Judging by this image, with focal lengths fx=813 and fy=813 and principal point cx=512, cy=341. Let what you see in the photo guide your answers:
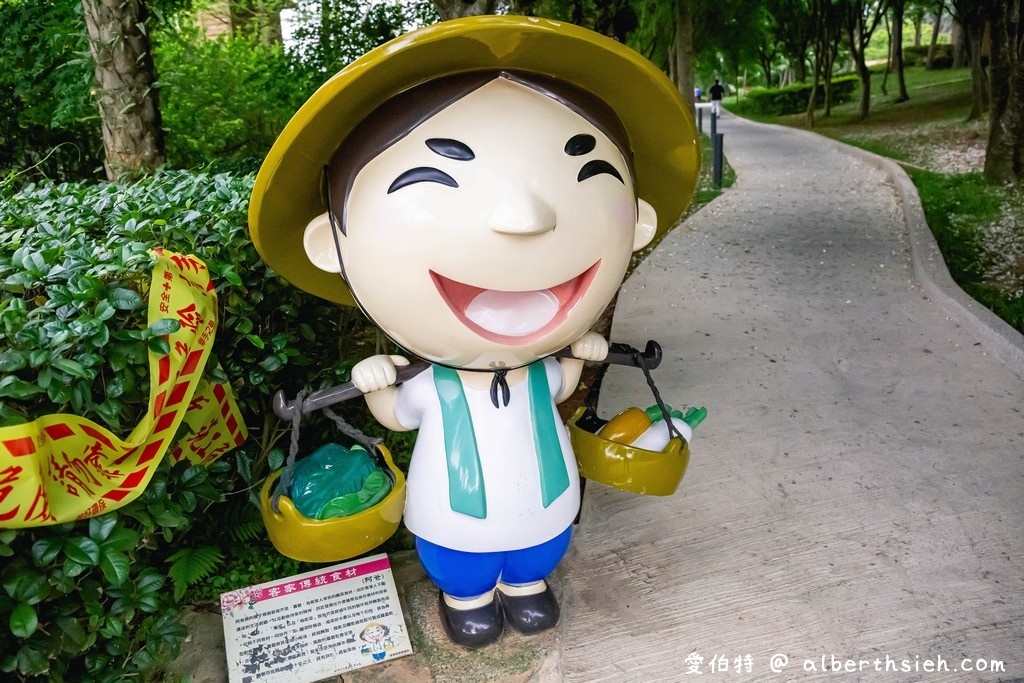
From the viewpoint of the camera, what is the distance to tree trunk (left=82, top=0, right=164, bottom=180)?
4.15 meters

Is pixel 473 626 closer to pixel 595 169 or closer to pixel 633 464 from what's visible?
pixel 633 464

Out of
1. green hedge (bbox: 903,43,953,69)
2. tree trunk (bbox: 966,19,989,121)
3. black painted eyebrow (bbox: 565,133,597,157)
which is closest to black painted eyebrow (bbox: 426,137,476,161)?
black painted eyebrow (bbox: 565,133,597,157)

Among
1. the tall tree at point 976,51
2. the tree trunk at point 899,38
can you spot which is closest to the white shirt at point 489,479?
the tall tree at point 976,51

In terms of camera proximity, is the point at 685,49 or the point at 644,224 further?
the point at 685,49

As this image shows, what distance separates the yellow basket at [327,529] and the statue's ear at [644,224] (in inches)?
40.0

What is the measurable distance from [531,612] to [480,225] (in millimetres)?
1378

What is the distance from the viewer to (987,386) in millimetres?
4598

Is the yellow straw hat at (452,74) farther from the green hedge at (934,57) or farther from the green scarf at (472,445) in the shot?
the green hedge at (934,57)

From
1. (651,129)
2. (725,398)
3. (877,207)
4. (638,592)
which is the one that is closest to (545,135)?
(651,129)

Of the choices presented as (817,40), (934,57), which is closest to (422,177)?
(817,40)

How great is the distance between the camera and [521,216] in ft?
6.18

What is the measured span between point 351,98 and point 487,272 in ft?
1.73

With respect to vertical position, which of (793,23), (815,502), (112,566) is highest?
(793,23)

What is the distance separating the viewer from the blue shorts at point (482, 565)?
8.15 feet
